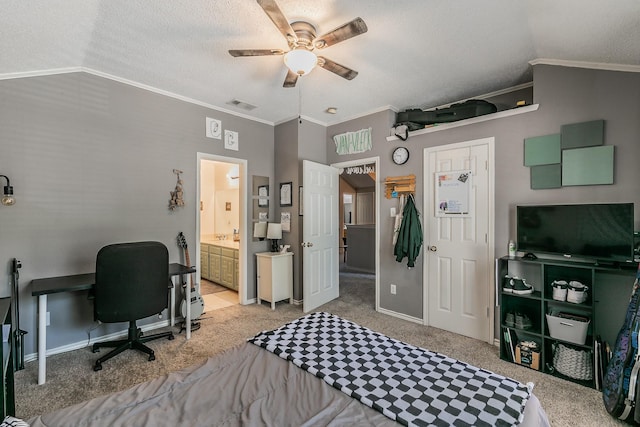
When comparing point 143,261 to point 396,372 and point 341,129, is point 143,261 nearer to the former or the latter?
point 396,372

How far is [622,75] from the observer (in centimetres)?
234

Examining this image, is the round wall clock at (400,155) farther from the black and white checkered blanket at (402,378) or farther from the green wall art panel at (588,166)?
the black and white checkered blanket at (402,378)

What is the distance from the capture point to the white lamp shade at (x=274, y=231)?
434 cm

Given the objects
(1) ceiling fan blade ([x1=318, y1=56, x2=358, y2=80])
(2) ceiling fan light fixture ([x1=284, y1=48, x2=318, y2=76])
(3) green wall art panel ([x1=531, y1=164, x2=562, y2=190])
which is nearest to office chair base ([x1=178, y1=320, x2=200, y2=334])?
(2) ceiling fan light fixture ([x1=284, y1=48, x2=318, y2=76])

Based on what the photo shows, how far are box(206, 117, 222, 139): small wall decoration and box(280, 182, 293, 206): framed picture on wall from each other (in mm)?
1138

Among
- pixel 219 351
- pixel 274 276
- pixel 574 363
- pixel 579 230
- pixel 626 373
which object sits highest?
pixel 579 230

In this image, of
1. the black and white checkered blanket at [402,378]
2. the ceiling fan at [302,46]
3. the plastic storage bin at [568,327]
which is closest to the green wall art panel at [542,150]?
the plastic storage bin at [568,327]

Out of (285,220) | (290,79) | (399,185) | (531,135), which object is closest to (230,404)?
(290,79)

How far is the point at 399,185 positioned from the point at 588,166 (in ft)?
5.81

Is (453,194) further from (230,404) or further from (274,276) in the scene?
(230,404)

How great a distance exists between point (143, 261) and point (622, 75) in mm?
4225

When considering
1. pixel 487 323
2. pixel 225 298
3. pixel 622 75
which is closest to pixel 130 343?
pixel 225 298

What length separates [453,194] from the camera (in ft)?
10.8

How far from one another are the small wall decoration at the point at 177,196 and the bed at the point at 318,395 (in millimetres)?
2416
